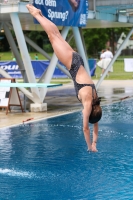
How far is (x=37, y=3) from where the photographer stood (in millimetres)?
15305

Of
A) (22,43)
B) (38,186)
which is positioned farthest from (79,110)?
(38,186)

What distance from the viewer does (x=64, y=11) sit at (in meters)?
16.8

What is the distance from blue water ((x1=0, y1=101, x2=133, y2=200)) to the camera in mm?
7984

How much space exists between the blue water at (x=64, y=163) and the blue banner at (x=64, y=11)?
354cm

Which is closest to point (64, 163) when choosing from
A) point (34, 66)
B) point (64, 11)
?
point (64, 11)

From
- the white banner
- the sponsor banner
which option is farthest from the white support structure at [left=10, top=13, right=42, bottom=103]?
the white banner

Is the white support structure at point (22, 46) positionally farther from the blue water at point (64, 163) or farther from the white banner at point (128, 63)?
the white banner at point (128, 63)

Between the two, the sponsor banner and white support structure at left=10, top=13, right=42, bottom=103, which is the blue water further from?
the sponsor banner

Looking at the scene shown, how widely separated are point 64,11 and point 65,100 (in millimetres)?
5634

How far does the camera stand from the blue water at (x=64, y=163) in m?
7.98

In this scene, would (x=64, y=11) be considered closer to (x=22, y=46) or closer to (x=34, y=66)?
(x=22, y=46)

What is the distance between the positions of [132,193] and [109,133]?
5526mm

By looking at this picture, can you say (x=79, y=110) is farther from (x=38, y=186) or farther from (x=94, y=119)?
(x=94, y=119)

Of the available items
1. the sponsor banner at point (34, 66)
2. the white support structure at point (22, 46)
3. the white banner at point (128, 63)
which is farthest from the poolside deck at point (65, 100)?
the sponsor banner at point (34, 66)
